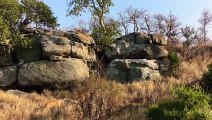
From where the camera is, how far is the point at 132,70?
27.6 meters

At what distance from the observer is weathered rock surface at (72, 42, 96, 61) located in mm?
26797

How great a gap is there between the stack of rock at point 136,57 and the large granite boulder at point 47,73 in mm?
2913

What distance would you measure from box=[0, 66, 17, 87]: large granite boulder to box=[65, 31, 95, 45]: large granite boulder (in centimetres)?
412

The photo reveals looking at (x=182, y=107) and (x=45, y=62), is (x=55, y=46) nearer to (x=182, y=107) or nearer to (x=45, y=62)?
(x=45, y=62)

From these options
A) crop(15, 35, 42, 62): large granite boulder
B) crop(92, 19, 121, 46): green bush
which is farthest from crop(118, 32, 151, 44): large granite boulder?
crop(15, 35, 42, 62): large granite boulder

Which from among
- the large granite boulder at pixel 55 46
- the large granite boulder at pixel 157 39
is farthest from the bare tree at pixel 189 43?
the large granite boulder at pixel 55 46

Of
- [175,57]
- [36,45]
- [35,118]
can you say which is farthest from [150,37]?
[35,118]

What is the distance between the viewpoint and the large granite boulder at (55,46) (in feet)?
84.5

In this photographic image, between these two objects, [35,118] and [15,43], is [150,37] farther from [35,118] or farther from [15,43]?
[35,118]

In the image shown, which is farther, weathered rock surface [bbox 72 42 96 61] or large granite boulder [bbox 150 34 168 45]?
large granite boulder [bbox 150 34 168 45]

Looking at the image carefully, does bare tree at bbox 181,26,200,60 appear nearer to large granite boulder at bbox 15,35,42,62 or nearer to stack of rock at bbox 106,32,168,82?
stack of rock at bbox 106,32,168,82

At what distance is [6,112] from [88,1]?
14117 millimetres

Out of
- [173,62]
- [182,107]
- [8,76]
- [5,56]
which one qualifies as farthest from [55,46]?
[182,107]

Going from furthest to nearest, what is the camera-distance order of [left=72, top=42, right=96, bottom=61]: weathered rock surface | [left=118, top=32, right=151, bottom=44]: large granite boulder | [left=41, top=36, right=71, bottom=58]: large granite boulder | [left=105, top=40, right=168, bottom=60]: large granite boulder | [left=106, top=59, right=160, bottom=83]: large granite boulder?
[left=118, top=32, right=151, bottom=44]: large granite boulder < [left=105, top=40, right=168, bottom=60]: large granite boulder < [left=106, top=59, right=160, bottom=83]: large granite boulder < [left=72, top=42, right=96, bottom=61]: weathered rock surface < [left=41, top=36, right=71, bottom=58]: large granite boulder
